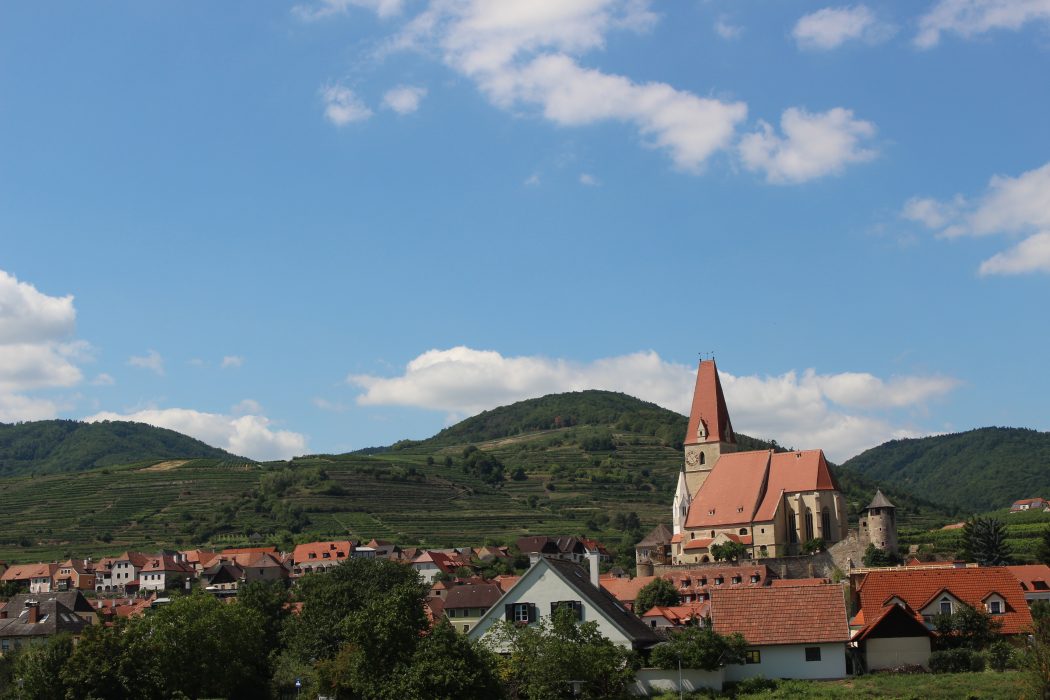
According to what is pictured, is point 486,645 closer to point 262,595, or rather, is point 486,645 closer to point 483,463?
point 262,595

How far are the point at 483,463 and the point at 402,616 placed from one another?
16088cm

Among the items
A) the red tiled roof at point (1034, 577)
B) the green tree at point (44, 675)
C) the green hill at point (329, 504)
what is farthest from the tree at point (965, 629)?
the green hill at point (329, 504)

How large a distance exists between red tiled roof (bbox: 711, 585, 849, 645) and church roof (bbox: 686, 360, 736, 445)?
66.7 m

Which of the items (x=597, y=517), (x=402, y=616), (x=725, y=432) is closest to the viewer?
(x=402, y=616)

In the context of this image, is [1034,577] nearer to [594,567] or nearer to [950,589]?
[950,589]

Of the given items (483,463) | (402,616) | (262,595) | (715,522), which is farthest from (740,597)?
(483,463)

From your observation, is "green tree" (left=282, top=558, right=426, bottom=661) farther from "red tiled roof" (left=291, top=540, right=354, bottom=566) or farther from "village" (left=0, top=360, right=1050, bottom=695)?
"red tiled roof" (left=291, top=540, right=354, bottom=566)

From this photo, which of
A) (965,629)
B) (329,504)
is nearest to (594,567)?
(965,629)

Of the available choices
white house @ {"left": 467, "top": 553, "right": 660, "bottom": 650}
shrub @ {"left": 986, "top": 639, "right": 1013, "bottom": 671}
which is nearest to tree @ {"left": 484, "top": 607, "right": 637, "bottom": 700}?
white house @ {"left": 467, "top": 553, "right": 660, "bottom": 650}

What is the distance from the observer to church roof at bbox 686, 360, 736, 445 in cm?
10500

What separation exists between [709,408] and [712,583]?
25.2 meters

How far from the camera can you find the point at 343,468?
6969 inches

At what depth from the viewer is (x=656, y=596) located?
73562mm

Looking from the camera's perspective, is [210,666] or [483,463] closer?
[210,666]
